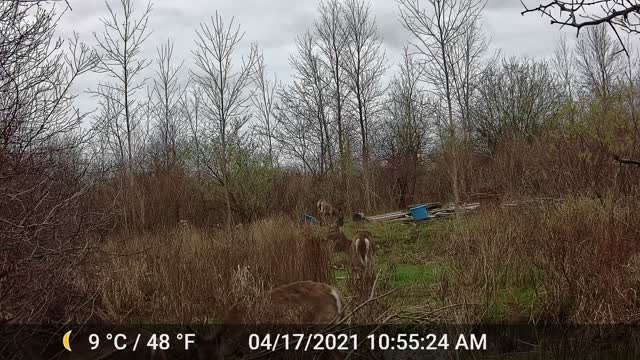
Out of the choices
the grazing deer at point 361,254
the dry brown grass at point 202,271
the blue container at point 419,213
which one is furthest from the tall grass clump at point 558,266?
the blue container at point 419,213

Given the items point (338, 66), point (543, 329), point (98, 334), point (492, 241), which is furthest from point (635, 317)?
point (338, 66)

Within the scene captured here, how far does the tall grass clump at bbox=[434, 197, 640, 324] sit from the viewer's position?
17.0 ft

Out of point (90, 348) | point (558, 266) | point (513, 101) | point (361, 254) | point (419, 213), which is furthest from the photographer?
point (513, 101)

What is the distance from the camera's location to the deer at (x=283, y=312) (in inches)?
116

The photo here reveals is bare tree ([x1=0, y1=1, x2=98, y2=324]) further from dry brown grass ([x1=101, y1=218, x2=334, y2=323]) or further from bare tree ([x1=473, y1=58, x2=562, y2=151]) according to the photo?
bare tree ([x1=473, y1=58, x2=562, y2=151])

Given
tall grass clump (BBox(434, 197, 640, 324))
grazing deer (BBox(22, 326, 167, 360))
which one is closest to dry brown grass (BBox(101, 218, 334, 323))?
grazing deer (BBox(22, 326, 167, 360))

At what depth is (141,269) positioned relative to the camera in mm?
6480

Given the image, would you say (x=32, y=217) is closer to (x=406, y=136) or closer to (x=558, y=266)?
(x=558, y=266)

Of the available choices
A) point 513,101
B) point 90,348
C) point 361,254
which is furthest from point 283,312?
point 513,101

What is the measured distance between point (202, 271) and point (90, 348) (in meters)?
2.05

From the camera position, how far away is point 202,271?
532 centimetres

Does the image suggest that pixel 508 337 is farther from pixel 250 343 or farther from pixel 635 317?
pixel 250 343

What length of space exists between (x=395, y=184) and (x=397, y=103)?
4.42 m

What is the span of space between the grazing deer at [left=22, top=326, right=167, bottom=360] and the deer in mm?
275
